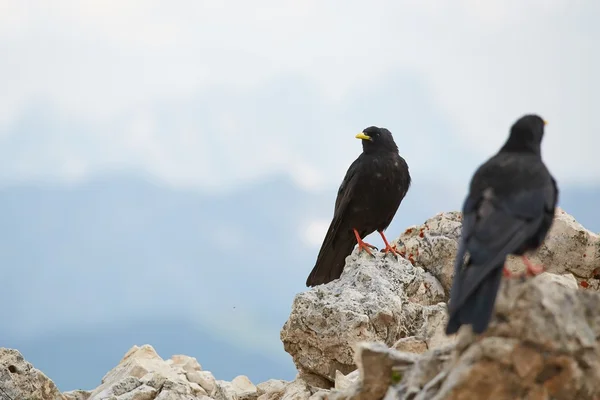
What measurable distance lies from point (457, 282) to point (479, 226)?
1.62 feet

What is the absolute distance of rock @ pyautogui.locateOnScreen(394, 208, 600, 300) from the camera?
11.5 m

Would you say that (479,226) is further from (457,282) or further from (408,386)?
(408,386)

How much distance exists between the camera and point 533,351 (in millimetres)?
4492

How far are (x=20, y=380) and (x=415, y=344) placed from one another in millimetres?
4978

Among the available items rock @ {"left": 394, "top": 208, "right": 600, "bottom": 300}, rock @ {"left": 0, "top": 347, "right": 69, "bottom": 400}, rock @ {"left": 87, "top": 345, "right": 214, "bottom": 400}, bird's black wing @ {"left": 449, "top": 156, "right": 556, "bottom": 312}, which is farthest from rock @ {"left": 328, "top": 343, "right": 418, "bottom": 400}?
rock @ {"left": 394, "top": 208, "right": 600, "bottom": 300}

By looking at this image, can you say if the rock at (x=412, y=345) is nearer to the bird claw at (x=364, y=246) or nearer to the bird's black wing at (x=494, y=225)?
the bird's black wing at (x=494, y=225)

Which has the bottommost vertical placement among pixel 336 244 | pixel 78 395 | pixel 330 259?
pixel 78 395

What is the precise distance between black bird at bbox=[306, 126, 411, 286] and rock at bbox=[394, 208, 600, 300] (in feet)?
2.18

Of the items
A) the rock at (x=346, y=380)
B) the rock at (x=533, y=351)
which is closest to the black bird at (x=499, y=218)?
the rock at (x=533, y=351)

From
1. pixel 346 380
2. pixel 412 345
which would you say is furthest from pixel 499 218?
pixel 346 380

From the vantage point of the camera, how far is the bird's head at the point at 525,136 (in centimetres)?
611

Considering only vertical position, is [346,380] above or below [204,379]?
below

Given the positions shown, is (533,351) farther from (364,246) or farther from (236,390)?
(236,390)

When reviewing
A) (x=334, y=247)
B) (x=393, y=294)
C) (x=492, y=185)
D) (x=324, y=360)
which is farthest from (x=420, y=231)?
(x=492, y=185)
